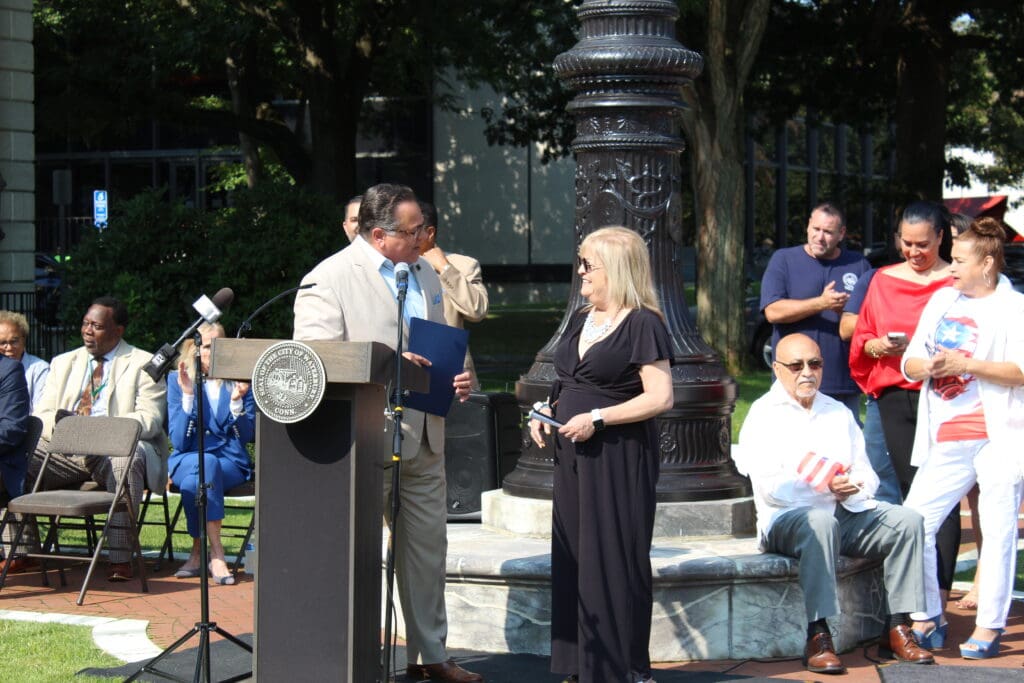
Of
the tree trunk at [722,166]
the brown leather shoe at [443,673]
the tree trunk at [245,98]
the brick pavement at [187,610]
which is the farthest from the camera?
the tree trunk at [245,98]

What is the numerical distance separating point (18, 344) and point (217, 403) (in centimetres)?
145

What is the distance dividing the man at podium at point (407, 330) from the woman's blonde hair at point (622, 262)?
0.70m

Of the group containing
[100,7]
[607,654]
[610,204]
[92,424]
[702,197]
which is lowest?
[607,654]

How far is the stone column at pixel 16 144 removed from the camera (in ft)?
66.4

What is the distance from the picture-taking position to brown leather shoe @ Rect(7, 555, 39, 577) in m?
8.91

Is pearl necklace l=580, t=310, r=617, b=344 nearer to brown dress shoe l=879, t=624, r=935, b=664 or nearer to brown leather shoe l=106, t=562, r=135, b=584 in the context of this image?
brown dress shoe l=879, t=624, r=935, b=664

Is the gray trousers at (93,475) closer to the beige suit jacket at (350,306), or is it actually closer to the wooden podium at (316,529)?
the beige suit jacket at (350,306)

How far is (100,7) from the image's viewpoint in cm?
Answer: 2238

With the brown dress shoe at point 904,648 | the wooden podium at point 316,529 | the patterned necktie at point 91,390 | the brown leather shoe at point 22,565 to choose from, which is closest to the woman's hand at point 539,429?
the wooden podium at point 316,529

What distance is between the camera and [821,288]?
309 inches

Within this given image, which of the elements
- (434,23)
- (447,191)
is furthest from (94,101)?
(447,191)

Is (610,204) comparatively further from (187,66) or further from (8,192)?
(187,66)

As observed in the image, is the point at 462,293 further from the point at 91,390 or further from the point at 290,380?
the point at 91,390

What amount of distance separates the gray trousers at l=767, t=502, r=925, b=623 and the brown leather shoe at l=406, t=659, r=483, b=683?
1.52m
